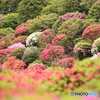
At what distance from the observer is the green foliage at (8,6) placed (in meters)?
40.0

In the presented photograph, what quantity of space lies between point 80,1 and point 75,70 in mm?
18621

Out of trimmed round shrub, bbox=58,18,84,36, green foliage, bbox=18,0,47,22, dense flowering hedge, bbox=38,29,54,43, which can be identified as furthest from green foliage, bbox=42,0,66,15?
dense flowering hedge, bbox=38,29,54,43

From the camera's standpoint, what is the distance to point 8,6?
40469 mm

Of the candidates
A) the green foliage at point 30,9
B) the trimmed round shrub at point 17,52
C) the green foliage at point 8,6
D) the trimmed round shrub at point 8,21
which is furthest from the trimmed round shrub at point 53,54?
the green foliage at point 8,6

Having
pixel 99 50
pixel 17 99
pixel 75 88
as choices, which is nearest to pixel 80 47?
pixel 99 50

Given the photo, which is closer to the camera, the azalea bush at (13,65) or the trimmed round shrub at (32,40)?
the azalea bush at (13,65)

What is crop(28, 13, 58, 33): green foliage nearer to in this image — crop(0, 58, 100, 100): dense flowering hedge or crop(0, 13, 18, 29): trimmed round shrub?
crop(0, 13, 18, 29): trimmed round shrub

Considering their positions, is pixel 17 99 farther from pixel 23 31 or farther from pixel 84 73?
pixel 23 31

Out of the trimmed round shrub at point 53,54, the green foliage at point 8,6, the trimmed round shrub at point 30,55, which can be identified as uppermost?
the green foliage at point 8,6

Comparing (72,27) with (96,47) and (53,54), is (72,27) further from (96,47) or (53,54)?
(96,47)

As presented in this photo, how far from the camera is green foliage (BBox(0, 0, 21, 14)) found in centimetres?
4000

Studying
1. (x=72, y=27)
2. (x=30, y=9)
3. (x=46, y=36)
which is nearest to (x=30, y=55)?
(x=46, y=36)

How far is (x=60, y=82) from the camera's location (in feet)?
17.9

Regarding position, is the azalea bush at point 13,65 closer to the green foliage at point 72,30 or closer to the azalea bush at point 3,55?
the azalea bush at point 3,55
